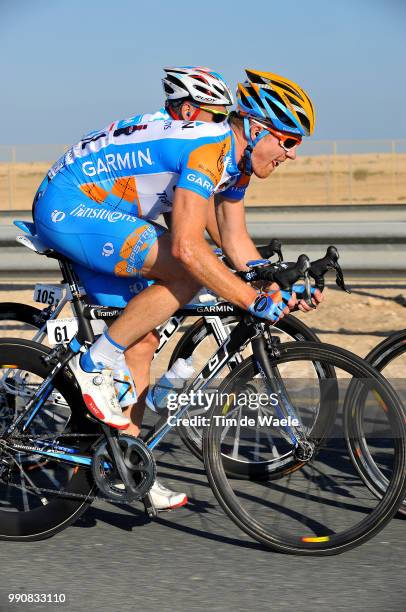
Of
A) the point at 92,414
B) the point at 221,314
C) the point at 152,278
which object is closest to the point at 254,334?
the point at 221,314

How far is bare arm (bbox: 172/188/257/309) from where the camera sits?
4129 mm

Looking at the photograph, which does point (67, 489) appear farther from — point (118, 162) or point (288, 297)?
point (118, 162)

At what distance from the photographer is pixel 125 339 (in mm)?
4371

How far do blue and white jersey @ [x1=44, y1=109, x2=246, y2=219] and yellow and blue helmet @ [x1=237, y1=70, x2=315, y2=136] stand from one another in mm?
155

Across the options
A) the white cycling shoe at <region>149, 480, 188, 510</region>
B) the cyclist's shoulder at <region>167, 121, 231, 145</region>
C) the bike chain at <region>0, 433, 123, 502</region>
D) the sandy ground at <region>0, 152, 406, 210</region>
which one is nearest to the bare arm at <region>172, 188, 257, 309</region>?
the cyclist's shoulder at <region>167, 121, 231, 145</region>

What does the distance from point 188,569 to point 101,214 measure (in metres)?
1.48

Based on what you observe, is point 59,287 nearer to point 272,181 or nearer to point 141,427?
point 141,427

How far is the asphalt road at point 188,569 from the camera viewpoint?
150 inches

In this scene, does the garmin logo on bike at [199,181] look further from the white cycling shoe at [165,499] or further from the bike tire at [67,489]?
the white cycling shoe at [165,499]

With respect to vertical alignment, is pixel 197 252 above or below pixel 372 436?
above

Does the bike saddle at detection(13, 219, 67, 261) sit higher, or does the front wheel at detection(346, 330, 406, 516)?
the bike saddle at detection(13, 219, 67, 261)

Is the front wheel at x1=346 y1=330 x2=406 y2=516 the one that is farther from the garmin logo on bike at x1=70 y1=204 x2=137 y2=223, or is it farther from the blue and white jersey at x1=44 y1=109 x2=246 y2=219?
the garmin logo on bike at x1=70 y1=204 x2=137 y2=223

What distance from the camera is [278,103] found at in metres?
4.29

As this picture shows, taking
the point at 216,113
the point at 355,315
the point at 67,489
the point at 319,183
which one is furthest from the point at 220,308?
the point at 319,183
